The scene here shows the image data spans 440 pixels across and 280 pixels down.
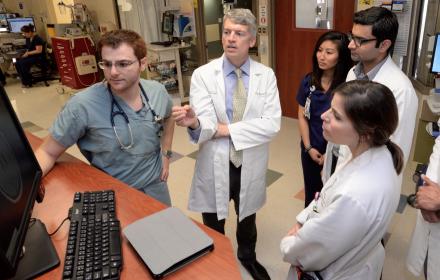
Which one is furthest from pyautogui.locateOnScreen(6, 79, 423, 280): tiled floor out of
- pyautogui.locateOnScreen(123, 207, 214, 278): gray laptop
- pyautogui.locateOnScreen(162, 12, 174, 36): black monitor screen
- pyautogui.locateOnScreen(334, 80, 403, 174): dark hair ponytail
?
pyautogui.locateOnScreen(162, 12, 174, 36): black monitor screen

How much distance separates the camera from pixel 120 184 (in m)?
1.28

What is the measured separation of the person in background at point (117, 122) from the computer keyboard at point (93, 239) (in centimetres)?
25

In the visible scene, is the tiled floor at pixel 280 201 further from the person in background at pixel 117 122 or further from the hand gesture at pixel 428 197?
the person in background at pixel 117 122

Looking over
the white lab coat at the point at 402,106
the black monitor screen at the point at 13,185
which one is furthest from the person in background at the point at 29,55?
the white lab coat at the point at 402,106

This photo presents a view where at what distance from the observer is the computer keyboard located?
837 millimetres

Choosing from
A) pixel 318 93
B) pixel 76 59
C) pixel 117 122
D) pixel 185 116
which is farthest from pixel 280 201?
pixel 76 59

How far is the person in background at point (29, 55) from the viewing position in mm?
6758

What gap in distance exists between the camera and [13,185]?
88cm

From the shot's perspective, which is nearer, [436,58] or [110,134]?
[110,134]

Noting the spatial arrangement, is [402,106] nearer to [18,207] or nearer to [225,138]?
[225,138]

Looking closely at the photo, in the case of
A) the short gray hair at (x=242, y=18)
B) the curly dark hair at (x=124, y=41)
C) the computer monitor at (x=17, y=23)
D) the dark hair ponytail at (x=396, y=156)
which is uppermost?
the computer monitor at (x=17, y=23)

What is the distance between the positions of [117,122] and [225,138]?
52cm

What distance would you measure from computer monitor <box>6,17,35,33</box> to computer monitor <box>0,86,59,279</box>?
25.2ft

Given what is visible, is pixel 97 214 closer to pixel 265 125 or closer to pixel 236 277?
pixel 236 277
